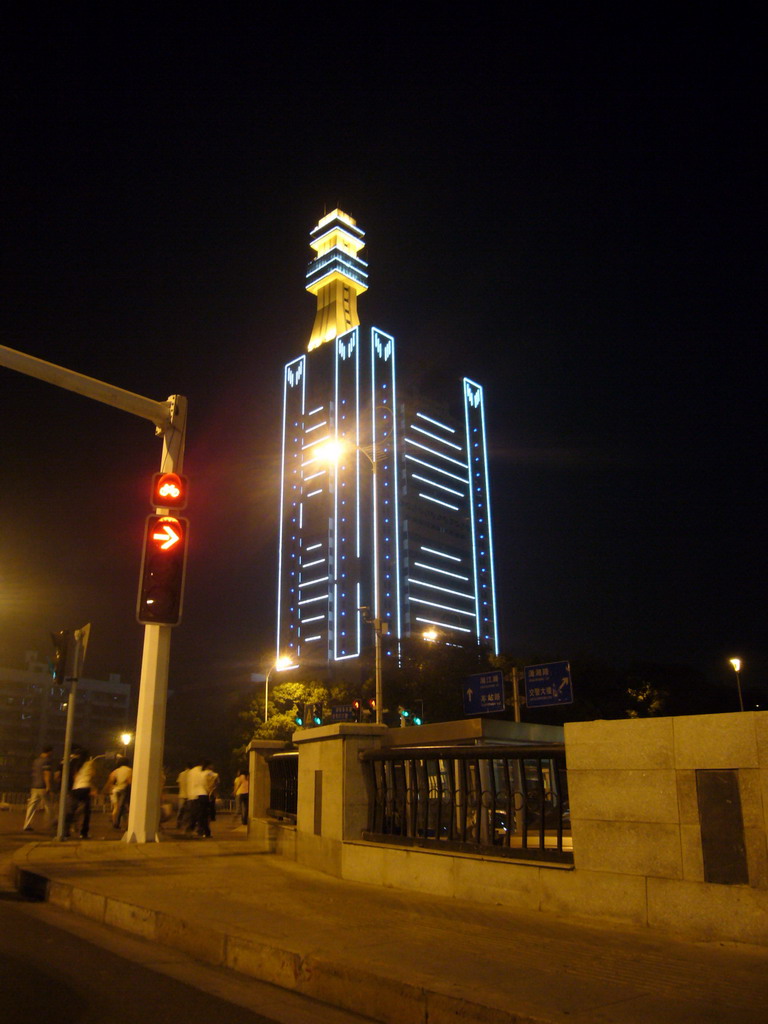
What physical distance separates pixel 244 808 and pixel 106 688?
16273cm

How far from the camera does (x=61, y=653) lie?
1301 cm

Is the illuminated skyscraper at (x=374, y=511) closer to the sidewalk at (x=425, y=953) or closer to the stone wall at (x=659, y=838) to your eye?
the sidewalk at (x=425, y=953)

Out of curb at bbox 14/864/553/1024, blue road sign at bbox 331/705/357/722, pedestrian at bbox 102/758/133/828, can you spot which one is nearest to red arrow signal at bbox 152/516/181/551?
curb at bbox 14/864/553/1024

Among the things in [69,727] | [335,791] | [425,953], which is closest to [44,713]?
[69,727]

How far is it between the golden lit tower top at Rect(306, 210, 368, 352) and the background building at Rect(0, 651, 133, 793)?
8608 cm

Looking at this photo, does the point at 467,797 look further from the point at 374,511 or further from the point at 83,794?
the point at 374,511

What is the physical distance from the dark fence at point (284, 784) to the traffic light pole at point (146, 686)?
5.59 ft

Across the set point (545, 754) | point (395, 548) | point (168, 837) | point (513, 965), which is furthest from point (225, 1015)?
point (395, 548)

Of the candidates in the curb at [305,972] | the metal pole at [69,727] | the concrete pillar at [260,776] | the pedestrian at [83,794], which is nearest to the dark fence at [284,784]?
the concrete pillar at [260,776]

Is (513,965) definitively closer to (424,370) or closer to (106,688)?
(424,370)

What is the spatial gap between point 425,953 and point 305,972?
75 centimetres

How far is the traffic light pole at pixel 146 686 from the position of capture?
36.7 ft

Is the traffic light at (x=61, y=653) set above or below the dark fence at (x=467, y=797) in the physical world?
above

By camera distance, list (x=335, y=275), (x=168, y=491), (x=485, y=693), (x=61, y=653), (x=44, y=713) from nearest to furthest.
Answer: (x=168, y=491)
(x=61, y=653)
(x=485, y=693)
(x=44, y=713)
(x=335, y=275)
